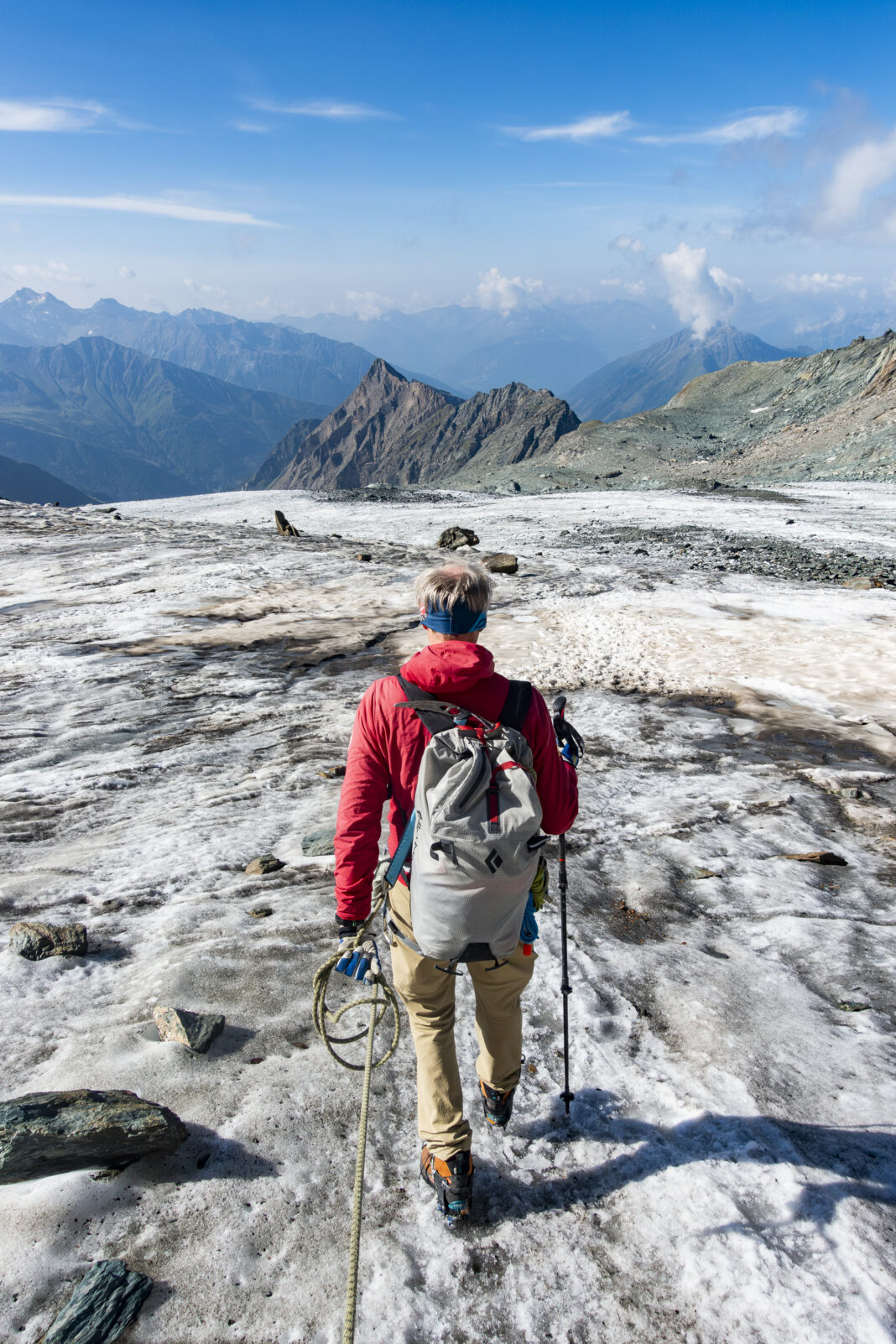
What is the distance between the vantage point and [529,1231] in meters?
3.46

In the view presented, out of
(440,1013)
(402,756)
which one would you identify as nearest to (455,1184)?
(440,1013)

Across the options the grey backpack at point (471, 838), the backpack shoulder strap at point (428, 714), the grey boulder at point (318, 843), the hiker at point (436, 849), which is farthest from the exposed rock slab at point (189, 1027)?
the backpack shoulder strap at point (428, 714)

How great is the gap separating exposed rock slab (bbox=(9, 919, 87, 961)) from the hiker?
10.4 ft

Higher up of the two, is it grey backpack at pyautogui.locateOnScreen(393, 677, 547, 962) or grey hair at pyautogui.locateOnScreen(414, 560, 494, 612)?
grey hair at pyautogui.locateOnScreen(414, 560, 494, 612)

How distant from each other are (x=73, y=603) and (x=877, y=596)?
69.6 ft

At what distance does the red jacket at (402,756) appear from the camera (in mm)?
3166

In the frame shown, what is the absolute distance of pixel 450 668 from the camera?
10.2 feet

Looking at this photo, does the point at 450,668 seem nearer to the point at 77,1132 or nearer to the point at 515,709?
the point at 515,709

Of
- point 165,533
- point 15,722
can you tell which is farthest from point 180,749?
point 165,533

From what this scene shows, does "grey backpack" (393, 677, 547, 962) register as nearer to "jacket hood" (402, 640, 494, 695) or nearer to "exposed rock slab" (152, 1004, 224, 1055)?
"jacket hood" (402, 640, 494, 695)

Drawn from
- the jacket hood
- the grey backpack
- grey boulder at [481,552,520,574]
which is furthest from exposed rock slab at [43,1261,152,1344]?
grey boulder at [481,552,520,574]

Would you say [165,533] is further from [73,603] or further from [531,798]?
[531,798]

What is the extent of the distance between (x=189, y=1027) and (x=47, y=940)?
5.91 feet

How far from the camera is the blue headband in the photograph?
3.20 m
